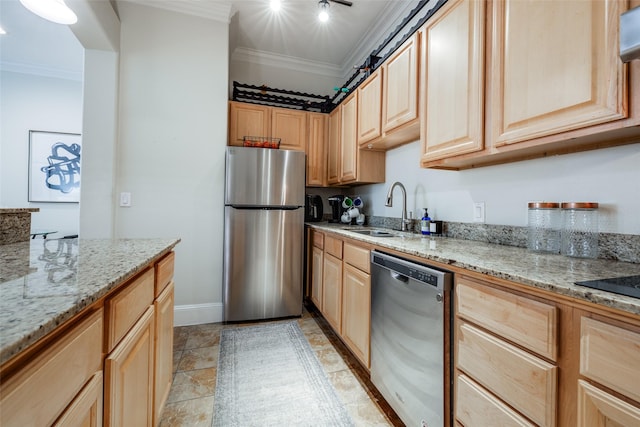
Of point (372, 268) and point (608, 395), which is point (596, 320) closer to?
point (608, 395)

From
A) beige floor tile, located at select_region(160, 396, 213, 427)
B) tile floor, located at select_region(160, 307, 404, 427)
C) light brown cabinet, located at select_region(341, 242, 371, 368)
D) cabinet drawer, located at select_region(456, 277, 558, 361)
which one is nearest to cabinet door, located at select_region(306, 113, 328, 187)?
light brown cabinet, located at select_region(341, 242, 371, 368)

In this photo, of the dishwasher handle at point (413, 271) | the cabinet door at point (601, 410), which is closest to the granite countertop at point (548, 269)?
the dishwasher handle at point (413, 271)

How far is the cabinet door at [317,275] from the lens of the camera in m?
2.47

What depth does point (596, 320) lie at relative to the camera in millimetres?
623

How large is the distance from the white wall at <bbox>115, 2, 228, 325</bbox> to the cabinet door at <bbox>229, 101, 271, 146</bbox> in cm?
25

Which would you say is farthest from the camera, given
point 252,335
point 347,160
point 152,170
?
point 347,160

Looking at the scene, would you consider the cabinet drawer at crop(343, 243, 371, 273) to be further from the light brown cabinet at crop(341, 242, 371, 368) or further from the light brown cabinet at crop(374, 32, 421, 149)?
the light brown cabinet at crop(374, 32, 421, 149)

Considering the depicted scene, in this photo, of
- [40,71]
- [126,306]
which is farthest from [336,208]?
[40,71]

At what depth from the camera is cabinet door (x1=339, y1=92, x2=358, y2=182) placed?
2562 millimetres

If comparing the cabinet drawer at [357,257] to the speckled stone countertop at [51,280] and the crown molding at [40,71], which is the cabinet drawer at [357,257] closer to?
the speckled stone countertop at [51,280]

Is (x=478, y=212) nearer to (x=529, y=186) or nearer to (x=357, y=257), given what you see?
(x=529, y=186)

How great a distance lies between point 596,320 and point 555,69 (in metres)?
0.88

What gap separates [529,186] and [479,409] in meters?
1.04

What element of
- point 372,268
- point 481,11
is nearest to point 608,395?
point 372,268
